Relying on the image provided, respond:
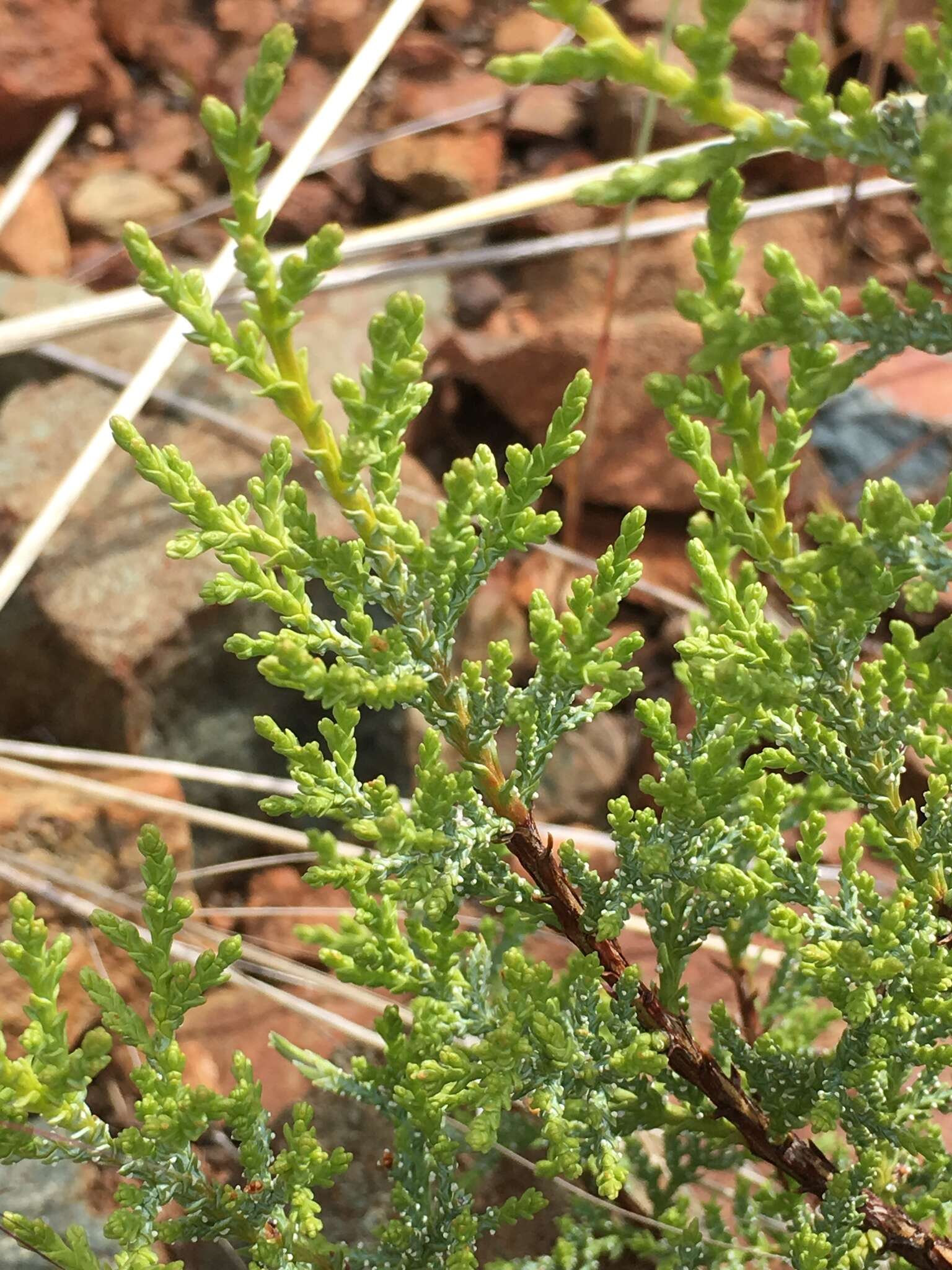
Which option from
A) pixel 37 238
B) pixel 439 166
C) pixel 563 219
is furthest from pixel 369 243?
pixel 37 238

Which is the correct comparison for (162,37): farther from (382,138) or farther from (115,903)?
(115,903)

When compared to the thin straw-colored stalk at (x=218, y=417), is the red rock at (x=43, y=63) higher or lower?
higher

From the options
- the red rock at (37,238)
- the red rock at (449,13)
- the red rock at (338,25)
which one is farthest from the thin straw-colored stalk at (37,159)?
the red rock at (449,13)

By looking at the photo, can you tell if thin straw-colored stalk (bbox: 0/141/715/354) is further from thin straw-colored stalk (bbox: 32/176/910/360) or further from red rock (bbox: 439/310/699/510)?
red rock (bbox: 439/310/699/510)

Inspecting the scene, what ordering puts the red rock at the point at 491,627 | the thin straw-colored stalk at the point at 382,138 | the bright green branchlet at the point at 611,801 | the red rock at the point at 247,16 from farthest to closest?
1. the red rock at the point at 247,16
2. the thin straw-colored stalk at the point at 382,138
3. the red rock at the point at 491,627
4. the bright green branchlet at the point at 611,801

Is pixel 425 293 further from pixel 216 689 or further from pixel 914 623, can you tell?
pixel 914 623

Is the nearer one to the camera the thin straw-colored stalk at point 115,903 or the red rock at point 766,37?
the thin straw-colored stalk at point 115,903

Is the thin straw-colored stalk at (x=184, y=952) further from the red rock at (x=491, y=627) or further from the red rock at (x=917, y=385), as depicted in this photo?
the red rock at (x=917, y=385)

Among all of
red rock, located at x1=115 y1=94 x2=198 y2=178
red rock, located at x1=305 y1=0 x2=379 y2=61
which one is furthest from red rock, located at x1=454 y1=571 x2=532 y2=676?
red rock, located at x1=305 y1=0 x2=379 y2=61
